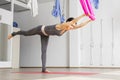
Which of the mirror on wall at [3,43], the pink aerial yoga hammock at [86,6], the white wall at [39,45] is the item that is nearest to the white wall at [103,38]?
the white wall at [39,45]

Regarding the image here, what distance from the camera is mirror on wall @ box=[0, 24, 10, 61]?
6557mm

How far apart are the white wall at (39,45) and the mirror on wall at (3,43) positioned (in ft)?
5.62

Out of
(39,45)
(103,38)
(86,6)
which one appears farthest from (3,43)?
(86,6)

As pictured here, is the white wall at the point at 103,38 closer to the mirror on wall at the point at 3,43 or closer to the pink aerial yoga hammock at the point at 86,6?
the mirror on wall at the point at 3,43

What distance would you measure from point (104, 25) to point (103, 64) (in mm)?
1183

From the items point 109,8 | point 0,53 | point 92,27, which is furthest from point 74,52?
point 0,53

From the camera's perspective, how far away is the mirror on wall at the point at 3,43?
21.5ft

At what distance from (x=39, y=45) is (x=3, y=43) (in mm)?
1924

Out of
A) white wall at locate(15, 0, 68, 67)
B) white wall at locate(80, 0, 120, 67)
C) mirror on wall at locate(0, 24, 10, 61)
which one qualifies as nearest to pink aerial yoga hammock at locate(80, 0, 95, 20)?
mirror on wall at locate(0, 24, 10, 61)

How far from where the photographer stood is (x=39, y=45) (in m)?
8.36

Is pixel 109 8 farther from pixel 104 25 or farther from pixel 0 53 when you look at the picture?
pixel 0 53

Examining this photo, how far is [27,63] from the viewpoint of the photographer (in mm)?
8531

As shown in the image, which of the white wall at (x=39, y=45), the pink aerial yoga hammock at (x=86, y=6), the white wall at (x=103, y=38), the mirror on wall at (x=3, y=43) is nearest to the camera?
the pink aerial yoga hammock at (x=86, y=6)

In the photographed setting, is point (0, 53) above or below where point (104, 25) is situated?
below
